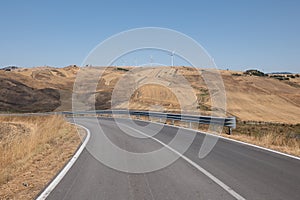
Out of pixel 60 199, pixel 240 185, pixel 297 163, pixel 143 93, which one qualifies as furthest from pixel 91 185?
pixel 143 93

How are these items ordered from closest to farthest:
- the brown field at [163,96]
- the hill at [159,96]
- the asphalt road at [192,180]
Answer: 1. the asphalt road at [192,180]
2. the brown field at [163,96]
3. the hill at [159,96]

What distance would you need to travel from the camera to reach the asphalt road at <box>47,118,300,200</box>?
6586 millimetres

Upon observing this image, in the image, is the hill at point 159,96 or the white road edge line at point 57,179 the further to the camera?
the hill at point 159,96

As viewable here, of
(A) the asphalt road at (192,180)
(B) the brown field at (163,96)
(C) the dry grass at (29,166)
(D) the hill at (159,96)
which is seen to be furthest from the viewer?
(D) the hill at (159,96)

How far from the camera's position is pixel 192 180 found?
7820mm

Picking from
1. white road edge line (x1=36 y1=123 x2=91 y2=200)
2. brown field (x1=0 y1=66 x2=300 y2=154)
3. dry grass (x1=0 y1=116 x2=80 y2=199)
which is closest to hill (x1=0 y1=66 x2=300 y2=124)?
brown field (x1=0 y1=66 x2=300 y2=154)

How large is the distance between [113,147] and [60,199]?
7.42 m

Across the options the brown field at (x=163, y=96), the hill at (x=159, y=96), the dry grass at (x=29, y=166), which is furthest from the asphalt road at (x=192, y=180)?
the hill at (x=159, y=96)

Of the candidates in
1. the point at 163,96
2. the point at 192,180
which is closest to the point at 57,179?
the point at 192,180

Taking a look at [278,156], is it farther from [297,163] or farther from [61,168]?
[61,168]

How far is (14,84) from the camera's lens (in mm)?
78062

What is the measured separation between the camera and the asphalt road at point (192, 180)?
6.59 meters

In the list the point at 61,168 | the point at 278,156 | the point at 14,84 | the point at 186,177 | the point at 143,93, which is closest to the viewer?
the point at 186,177

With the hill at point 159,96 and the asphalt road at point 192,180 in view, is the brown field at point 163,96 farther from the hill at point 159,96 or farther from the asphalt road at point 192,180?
the asphalt road at point 192,180
